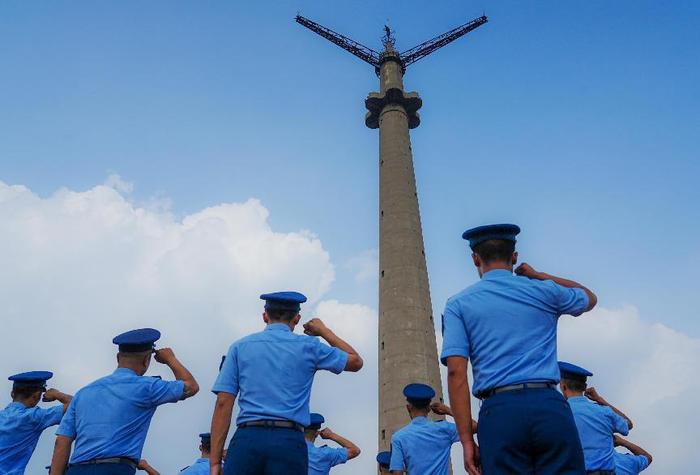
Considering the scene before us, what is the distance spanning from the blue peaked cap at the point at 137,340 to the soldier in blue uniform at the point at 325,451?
126 inches

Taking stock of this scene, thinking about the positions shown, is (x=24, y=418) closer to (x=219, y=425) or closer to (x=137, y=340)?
(x=137, y=340)

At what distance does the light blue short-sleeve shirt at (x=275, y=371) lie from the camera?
4.20m

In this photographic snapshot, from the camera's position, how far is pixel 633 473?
751 centimetres

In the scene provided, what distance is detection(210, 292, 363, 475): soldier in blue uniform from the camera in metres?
3.98

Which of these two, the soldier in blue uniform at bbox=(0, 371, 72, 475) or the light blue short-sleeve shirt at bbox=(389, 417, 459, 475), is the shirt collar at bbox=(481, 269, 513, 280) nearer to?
the light blue short-sleeve shirt at bbox=(389, 417, 459, 475)

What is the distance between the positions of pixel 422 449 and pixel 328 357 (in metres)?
2.65

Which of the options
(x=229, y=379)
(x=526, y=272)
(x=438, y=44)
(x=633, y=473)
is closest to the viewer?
(x=526, y=272)

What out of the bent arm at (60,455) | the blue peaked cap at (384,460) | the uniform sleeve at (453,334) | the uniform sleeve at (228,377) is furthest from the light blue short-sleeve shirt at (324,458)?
the uniform sleeve at (453,334)

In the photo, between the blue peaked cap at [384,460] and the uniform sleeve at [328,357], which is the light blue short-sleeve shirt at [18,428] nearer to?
the uniform sleeve at [328,357]

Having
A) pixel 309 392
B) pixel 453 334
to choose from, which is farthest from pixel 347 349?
pixel 453 334

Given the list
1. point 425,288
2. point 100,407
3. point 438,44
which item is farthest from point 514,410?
point 438,44

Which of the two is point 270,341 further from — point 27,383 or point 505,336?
point 27,383

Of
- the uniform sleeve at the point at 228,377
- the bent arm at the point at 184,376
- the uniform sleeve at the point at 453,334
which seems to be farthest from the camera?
the bent arm at the point at 184,376

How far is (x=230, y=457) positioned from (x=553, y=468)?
2099mm
